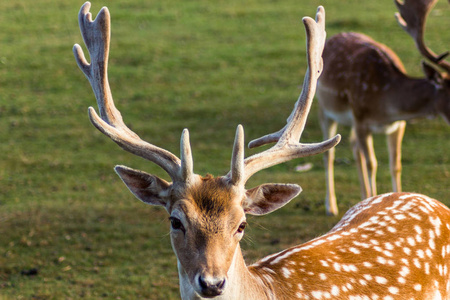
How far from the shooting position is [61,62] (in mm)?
13508

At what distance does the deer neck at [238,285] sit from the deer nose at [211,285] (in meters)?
0.23

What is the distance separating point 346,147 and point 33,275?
208 inches

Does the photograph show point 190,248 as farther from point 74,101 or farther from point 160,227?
point 74,101

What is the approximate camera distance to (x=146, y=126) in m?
11.0

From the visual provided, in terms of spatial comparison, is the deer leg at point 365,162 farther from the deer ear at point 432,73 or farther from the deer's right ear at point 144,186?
the deer's right ear at point 144,186

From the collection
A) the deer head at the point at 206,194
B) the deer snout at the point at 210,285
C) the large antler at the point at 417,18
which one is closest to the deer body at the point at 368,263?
the deer head at the point at 206,194

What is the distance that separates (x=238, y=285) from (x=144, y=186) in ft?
2.43

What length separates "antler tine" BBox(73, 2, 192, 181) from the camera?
3873mm

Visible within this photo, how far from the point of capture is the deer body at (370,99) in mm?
8328

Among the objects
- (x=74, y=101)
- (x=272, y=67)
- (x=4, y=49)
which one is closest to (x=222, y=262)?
(x=74, y=101)

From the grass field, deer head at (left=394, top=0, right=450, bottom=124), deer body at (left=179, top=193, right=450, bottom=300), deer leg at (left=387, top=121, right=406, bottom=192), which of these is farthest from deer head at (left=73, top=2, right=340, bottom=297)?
deer leg at (left=387, top=121, right=406, bottom=192)

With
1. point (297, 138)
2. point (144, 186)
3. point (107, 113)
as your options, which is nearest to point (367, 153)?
point (297, 138)

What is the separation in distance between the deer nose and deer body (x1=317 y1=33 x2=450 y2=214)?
16.4 feet

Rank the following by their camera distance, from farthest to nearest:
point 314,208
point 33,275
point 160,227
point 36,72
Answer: point 36,72
point 314,208
point 160,227
point 33,275
